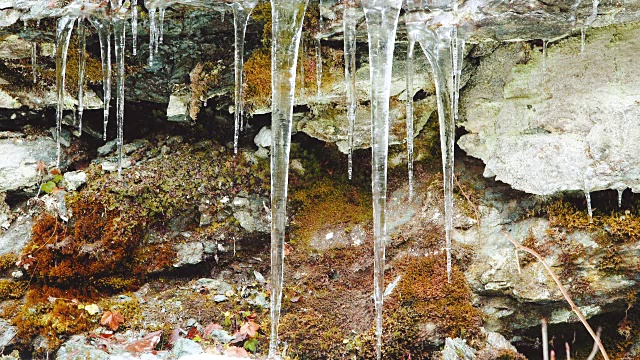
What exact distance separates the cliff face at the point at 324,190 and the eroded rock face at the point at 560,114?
0.01m

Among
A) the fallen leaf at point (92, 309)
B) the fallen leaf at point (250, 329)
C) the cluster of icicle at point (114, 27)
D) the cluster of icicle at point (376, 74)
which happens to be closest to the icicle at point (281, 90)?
the cluster of icicle at point (376, 74)

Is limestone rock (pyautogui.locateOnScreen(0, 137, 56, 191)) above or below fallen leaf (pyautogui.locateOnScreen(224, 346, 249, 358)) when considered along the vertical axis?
above

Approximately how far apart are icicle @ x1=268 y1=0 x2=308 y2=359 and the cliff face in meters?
0.45

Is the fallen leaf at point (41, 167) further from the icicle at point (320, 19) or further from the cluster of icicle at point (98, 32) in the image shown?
the icicle at point (320, 19)

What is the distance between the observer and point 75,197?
4629 mm

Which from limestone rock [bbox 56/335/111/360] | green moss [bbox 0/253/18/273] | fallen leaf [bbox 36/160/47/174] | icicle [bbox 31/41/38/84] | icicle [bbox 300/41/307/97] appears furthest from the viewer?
fallen leaf [bbox 36/160/47/174]

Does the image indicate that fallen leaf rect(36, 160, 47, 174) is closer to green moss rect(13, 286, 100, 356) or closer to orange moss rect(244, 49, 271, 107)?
green moss rect(13, 286, 100, 356)

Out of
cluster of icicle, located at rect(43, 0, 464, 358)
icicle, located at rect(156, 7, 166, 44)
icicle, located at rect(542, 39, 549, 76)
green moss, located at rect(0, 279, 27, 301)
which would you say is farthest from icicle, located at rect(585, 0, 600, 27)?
green moss, located at rect(0, 279, 27, 301)

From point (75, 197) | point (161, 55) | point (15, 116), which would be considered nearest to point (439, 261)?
point (161, 55)

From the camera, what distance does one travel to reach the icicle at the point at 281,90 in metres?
3.37

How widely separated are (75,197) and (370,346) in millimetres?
2964

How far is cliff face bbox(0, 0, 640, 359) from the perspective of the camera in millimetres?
3811

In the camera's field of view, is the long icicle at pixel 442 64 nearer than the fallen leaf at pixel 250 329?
Yes

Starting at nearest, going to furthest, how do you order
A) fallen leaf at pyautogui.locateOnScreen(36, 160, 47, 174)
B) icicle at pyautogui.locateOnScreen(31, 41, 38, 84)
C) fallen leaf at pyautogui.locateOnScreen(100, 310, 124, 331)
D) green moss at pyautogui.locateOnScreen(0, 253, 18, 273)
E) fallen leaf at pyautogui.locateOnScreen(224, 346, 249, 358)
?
fallen leaf at pyautogui.locateOnScreen(224, 346, 249, 358) < fallen leaf at pyautogui.locateOnScreen(100, 310, 124, 331) < green moss at pyautogui.locateOnScreen(0, 253, 18, 273) < icicle at pyautogui.locateOnScreen(31, 41, 38, 84) < fallen leaf at pyautogui.locateOnScreen(36, 160, 47, 174)
